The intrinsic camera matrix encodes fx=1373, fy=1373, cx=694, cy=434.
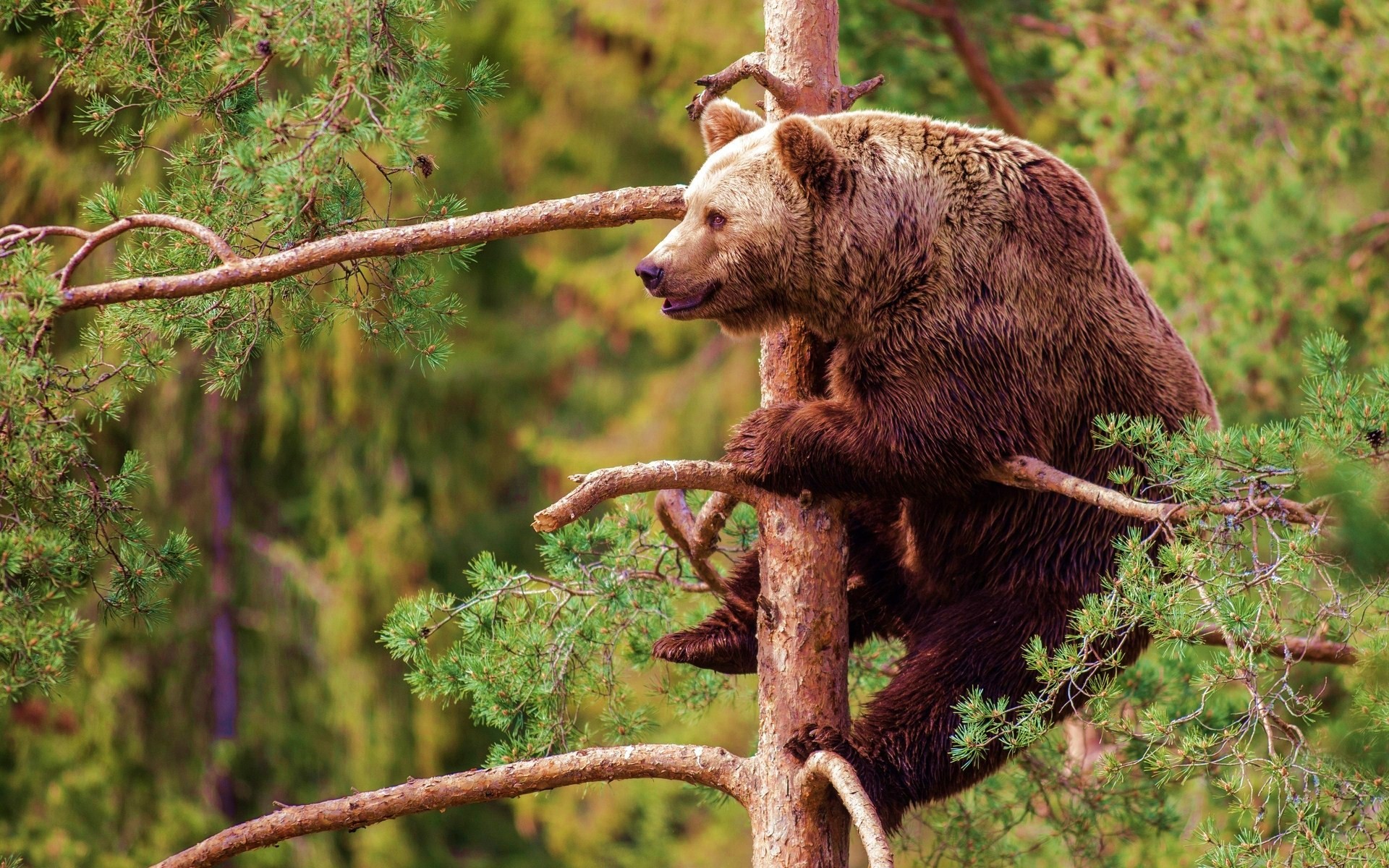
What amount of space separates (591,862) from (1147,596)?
10.9 metres

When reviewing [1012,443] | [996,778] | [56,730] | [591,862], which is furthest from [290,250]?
[591,862]

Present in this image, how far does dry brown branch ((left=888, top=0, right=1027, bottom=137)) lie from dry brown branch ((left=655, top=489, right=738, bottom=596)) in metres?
4.02

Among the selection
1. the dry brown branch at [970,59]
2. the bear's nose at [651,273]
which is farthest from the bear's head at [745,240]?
the dry brown branch at [970,59]

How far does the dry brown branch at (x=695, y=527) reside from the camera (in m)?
4.04

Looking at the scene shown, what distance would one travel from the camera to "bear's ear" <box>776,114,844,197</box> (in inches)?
149

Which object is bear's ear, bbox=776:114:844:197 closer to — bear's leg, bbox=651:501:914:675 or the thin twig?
bear's leg, bbox=651:501:914:675

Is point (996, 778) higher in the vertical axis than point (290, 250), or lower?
lower

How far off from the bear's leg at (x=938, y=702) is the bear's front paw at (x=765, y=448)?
645 mm

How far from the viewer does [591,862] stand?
42.7 ft

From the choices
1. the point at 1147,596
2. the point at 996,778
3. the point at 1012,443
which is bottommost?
the point at 996,778

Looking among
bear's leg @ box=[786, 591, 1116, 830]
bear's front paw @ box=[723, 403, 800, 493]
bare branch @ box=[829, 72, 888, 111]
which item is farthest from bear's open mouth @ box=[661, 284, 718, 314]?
bear's leg @ box=[786, 591, 1116, 830]

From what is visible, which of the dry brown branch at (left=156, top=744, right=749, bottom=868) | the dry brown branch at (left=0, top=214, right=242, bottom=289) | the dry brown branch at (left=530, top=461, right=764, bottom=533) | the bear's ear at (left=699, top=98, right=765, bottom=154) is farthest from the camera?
the bear's ear at (left=699, top=98, right=765, bottom=154)

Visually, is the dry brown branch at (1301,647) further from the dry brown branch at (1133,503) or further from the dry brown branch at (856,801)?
the dry brown branch at (856,801)

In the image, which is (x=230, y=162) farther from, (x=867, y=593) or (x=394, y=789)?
(x=867, y=593)
